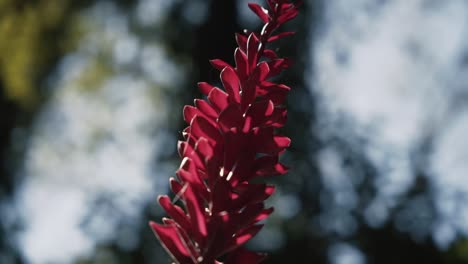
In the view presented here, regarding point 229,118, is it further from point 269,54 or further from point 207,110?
point 269,54

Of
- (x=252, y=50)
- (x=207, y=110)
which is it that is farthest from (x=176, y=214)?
(x=252, y=50)

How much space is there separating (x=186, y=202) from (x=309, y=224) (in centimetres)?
752

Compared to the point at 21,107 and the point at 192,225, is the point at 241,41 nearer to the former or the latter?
the point at 192,225

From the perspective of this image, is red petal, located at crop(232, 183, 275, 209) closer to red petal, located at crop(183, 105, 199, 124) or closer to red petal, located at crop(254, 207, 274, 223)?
red petal, located at crop(254, 207, 274, 223)

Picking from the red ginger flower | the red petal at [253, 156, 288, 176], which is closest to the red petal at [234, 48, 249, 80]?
the red ginger flower

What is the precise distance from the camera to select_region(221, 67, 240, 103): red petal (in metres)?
0.77

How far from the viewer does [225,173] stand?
0.71m

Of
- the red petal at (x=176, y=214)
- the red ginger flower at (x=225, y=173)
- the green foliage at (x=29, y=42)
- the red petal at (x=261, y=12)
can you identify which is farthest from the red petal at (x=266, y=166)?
the green foliage at (x=29, y=42)

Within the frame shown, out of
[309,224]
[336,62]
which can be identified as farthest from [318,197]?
[336,62]

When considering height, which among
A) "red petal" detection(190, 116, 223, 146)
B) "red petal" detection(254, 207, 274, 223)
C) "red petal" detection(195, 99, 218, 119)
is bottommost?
"red petal" detection(254, 207, 274, 223)

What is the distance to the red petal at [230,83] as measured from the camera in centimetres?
77

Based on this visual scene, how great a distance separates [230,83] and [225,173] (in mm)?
133

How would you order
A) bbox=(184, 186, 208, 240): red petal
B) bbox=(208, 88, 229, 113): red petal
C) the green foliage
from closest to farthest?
1. bbox=(184, 186, 208, 240): red petal
2. bbox=(208, 88, 229, 113): red petal
3. the green foliage

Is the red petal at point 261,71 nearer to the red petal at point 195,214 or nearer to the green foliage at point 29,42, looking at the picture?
the red petal at point 195,214
